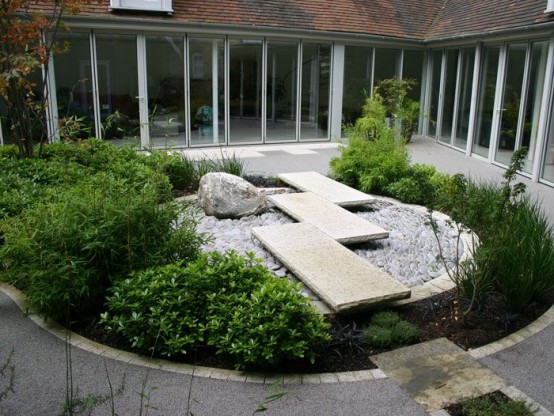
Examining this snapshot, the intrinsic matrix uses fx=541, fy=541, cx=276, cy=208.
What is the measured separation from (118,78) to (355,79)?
23.1ft

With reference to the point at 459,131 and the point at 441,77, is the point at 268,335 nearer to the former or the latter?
the point at 459,131

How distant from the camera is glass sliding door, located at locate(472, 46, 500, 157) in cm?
1321

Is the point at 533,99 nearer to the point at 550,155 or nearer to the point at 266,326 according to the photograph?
the point at 550,155

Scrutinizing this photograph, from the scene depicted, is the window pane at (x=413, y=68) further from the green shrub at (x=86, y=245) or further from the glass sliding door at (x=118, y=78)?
the green shrub at (x=86, y=245)

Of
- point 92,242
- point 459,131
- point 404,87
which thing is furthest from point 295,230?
point 404,87

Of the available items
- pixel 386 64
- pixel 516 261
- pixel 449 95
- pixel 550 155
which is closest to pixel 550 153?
pixel 550 155

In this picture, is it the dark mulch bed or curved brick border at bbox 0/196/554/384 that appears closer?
curved brick border at bbox 0/196/554/384

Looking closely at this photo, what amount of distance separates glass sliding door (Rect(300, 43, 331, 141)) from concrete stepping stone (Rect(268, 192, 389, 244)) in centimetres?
799

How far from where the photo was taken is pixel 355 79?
54.2ft

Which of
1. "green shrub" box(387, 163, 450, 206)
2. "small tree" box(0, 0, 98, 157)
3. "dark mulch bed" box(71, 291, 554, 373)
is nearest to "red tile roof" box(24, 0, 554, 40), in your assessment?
"small tree" box(0, 0, 98, 157)

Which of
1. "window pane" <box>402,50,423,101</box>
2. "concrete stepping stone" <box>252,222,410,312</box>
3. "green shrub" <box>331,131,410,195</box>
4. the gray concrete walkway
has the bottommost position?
the gray concrete walkway

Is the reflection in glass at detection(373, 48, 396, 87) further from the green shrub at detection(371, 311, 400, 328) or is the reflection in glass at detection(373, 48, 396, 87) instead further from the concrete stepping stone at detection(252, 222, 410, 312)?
the green shrub at detection(371, 311, 400, 328)

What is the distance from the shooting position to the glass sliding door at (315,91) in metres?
15.7

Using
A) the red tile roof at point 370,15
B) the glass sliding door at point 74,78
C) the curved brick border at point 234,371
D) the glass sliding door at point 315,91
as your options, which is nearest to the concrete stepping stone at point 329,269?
the curved brick border at point 234,371
